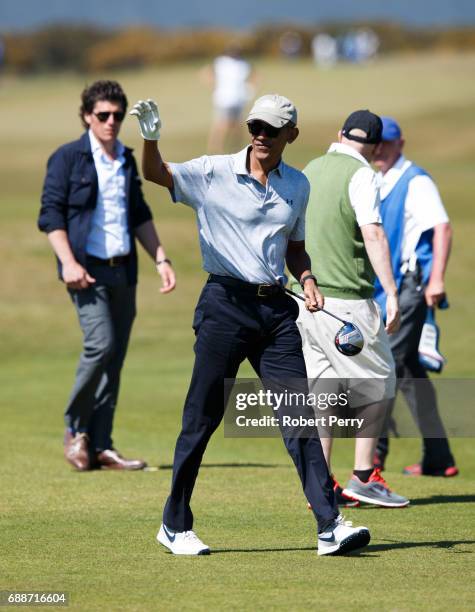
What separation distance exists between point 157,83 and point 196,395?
141 feet

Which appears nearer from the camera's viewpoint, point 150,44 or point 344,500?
point 344,500

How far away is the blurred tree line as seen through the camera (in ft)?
220

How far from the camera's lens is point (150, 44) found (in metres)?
71.9

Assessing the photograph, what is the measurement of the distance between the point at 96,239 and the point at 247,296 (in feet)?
9.74

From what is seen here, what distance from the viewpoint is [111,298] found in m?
9.41

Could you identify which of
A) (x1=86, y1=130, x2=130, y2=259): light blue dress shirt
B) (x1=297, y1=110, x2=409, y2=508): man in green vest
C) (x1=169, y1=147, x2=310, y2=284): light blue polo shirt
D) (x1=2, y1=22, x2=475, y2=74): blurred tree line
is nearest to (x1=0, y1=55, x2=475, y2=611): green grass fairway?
(x1=297, y1=110, x2=409, y2=508): man in green vest

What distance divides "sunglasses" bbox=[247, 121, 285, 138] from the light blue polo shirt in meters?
0.14

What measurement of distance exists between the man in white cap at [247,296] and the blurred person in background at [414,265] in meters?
2.84

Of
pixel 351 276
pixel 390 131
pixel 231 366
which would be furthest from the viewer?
pixel 390 131

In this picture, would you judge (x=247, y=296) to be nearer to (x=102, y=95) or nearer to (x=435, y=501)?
(x=435, y=501)

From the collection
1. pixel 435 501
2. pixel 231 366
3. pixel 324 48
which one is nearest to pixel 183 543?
pixel 231 366

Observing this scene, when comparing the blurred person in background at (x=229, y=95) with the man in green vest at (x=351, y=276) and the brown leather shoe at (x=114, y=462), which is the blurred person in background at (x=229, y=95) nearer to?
the brown leather shoe at (x=114, y=462)

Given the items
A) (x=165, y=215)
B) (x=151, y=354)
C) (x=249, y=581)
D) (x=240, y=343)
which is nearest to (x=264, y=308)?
(x=240, y=343)

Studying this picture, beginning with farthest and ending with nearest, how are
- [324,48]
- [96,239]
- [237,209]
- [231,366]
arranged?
[324,48] < [96,239] < [231,366] < [237,209]
